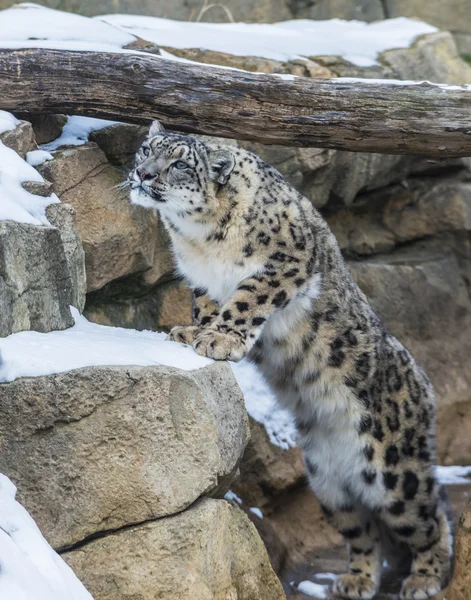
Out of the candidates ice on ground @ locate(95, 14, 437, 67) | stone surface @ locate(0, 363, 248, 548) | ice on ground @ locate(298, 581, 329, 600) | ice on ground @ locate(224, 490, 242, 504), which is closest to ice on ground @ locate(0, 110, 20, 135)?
ice on ground @ locate(95, 14, 437, 67)

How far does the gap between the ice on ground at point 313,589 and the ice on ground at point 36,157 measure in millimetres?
2497

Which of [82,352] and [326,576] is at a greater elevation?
[82,352]

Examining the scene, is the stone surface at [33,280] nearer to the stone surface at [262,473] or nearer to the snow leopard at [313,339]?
the snow leopard at [313,339]

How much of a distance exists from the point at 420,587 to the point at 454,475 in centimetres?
179

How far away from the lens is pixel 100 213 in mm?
4789

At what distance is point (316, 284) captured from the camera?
438 cm

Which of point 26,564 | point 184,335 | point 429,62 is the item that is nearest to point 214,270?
point 184,335

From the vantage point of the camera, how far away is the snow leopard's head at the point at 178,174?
4055mm

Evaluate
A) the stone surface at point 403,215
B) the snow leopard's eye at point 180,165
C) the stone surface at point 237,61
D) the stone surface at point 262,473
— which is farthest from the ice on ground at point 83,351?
the stone surface at point 403,215

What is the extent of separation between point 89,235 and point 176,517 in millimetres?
1976

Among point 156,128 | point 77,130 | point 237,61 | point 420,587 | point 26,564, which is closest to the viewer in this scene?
point 26,564

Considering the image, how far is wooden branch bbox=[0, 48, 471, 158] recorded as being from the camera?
4.35 meters

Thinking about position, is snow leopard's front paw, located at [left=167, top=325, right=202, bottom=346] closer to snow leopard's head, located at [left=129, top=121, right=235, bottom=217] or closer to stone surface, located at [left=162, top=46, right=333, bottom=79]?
snow leopard's head, located at [left=129, top=121, right=235, bottom=217]

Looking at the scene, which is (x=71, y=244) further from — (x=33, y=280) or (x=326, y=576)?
(x=326, y=576)
